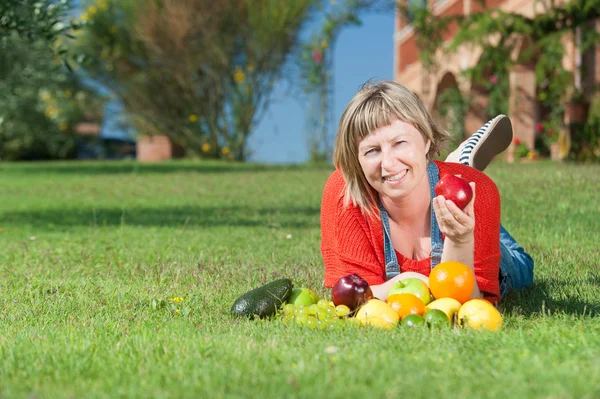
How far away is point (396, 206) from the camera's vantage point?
4320 mm

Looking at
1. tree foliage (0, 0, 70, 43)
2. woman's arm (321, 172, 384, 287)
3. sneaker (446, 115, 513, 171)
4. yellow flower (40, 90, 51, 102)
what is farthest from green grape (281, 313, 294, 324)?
yellow flower (40, 90, 51, 102)

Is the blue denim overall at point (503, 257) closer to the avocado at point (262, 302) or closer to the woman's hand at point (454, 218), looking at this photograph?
the woman's hand at point (454, 218)

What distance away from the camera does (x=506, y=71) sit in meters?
21.6

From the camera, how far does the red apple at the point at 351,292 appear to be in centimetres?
414

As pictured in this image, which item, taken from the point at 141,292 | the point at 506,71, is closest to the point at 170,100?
the point at 506,71

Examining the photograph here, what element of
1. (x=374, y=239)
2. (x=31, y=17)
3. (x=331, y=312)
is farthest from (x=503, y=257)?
(x=31, y=17)

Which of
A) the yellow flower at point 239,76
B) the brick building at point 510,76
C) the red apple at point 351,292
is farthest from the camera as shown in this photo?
the yellow flower at point 239,76

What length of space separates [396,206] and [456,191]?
2.06 feet

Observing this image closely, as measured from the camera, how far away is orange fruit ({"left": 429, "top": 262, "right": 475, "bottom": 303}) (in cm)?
399

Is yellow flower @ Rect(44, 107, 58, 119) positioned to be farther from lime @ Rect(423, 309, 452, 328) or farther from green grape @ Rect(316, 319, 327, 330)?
lime @ Rect(423, 309, 452, 328)

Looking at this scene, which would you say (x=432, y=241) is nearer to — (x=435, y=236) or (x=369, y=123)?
(x=435, y=236)

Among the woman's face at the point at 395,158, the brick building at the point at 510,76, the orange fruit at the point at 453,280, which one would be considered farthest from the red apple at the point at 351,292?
the brick building at the point at 510,76

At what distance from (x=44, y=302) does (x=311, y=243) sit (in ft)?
10.6

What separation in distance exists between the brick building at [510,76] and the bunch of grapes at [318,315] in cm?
1590
